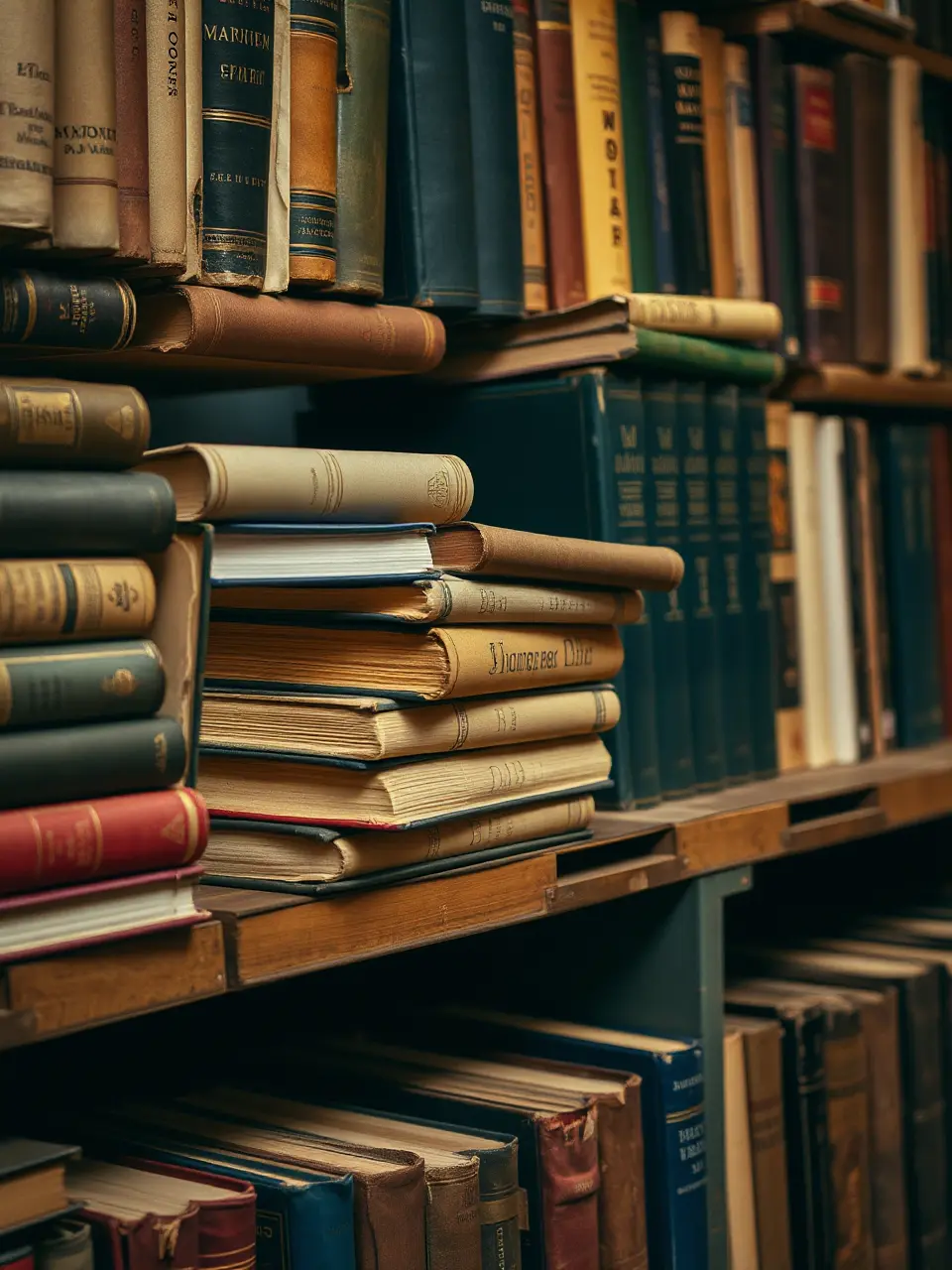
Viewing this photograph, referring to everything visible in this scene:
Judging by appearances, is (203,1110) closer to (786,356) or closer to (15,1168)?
(15,1168)

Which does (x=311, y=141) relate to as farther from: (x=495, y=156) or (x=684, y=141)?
(x=684, y=141)

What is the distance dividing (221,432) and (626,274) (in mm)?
407

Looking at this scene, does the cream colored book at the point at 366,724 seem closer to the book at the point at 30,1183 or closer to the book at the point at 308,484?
the book at the point at 308,484

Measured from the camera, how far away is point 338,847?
0.96m

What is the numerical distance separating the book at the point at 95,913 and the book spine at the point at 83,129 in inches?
14.0

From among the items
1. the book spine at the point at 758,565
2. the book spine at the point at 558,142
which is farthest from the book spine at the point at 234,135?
the book spine at the point at 758,565

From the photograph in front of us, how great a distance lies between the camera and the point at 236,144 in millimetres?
986

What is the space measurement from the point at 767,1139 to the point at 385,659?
2.14 ft

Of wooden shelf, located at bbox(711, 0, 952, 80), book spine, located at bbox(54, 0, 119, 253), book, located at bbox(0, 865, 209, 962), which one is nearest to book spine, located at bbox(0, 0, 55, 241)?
book spine, located at bbox(54, 0, 119, 253)

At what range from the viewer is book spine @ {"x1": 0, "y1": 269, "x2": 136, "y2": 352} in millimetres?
849

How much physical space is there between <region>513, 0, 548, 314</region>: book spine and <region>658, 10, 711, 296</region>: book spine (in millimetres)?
179

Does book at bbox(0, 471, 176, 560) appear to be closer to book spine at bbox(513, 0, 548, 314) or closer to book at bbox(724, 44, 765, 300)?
book spine at bbox(513, 0, 548, 314)

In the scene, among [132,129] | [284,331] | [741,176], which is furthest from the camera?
[741,176]

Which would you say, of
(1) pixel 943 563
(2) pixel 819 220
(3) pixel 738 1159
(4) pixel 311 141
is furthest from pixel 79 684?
(1) pixel 943 563
